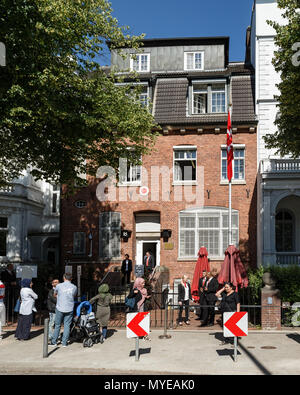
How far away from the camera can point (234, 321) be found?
30.3 ft

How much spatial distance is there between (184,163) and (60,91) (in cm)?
993

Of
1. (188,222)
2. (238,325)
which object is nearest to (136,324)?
(238,325)

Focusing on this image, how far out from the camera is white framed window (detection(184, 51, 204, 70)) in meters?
25.2

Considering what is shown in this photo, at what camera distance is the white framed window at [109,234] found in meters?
22.0

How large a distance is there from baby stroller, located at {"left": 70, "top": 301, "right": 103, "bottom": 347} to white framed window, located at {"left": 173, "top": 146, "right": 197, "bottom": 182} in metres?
12.1

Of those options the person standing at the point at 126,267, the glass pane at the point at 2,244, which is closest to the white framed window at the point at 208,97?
the person standing at the point at 126,267

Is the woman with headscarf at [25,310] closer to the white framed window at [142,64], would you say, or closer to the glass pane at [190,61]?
the white framed window at [142,64]

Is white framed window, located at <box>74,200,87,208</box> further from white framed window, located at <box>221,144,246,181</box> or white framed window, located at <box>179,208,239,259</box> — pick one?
white framed window, located at <box>221,144,246,181</box>

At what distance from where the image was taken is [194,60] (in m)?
Answer: 25.3

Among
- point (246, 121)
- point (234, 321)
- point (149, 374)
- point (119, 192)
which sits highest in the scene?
point (246, 121)

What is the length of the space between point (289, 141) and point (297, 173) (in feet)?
19.4
